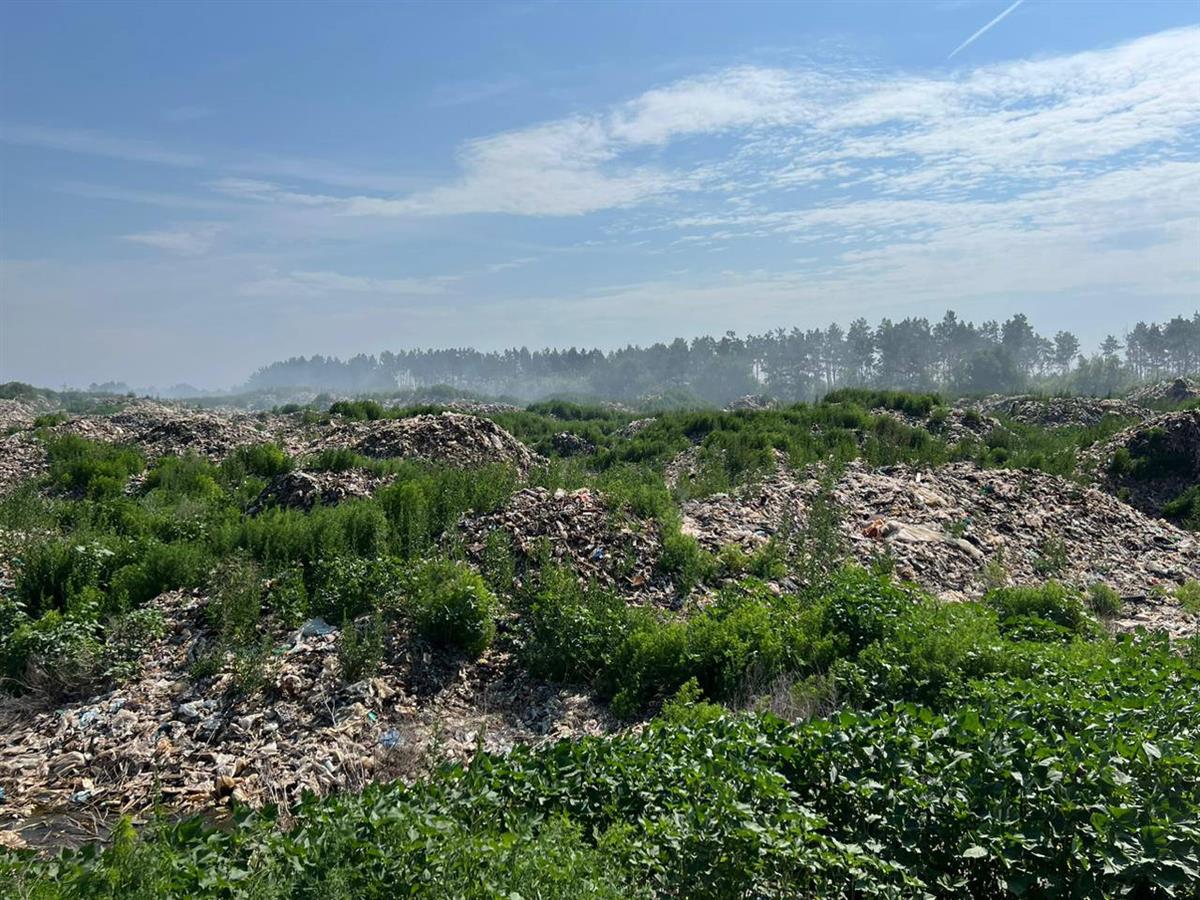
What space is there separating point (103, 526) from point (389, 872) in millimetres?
7891

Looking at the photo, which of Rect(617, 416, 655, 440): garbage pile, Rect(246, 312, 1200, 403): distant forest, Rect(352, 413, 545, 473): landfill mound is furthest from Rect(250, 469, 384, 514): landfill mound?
Rect(246, 312, 1200, 403): distant forest

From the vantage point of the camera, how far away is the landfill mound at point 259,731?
15.8 feet

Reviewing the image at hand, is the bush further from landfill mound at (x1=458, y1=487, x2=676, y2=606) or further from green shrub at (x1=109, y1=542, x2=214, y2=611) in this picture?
green shrub at (x1=109, y1=542, x2=214, y2=611)

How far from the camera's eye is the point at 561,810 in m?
3.71

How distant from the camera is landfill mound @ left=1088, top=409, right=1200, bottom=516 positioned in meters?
13.8

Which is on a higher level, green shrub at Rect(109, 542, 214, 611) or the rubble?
the rubble

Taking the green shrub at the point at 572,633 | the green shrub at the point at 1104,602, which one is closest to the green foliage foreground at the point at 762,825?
the green shrub at the point at 572,633

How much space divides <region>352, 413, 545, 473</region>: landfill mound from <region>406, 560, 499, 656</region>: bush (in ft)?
19.9

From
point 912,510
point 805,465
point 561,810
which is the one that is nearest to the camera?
point 561,810

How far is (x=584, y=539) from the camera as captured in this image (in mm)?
8352

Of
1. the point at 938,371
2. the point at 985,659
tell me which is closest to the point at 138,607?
the point at 985,659

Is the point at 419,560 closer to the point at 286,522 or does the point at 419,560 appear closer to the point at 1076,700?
the point at 286,522

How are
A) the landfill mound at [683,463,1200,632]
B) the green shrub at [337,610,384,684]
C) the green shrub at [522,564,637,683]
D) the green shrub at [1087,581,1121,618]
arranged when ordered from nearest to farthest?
the green shrub at [337,610,384,684], the green shrub at [522,564,637,683], the green shrub at [1087,581,1121,618], the landfill mound at [683,463,1200,632]

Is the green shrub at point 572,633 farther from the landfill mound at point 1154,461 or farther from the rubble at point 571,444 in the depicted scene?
the rubble at point 571,444
